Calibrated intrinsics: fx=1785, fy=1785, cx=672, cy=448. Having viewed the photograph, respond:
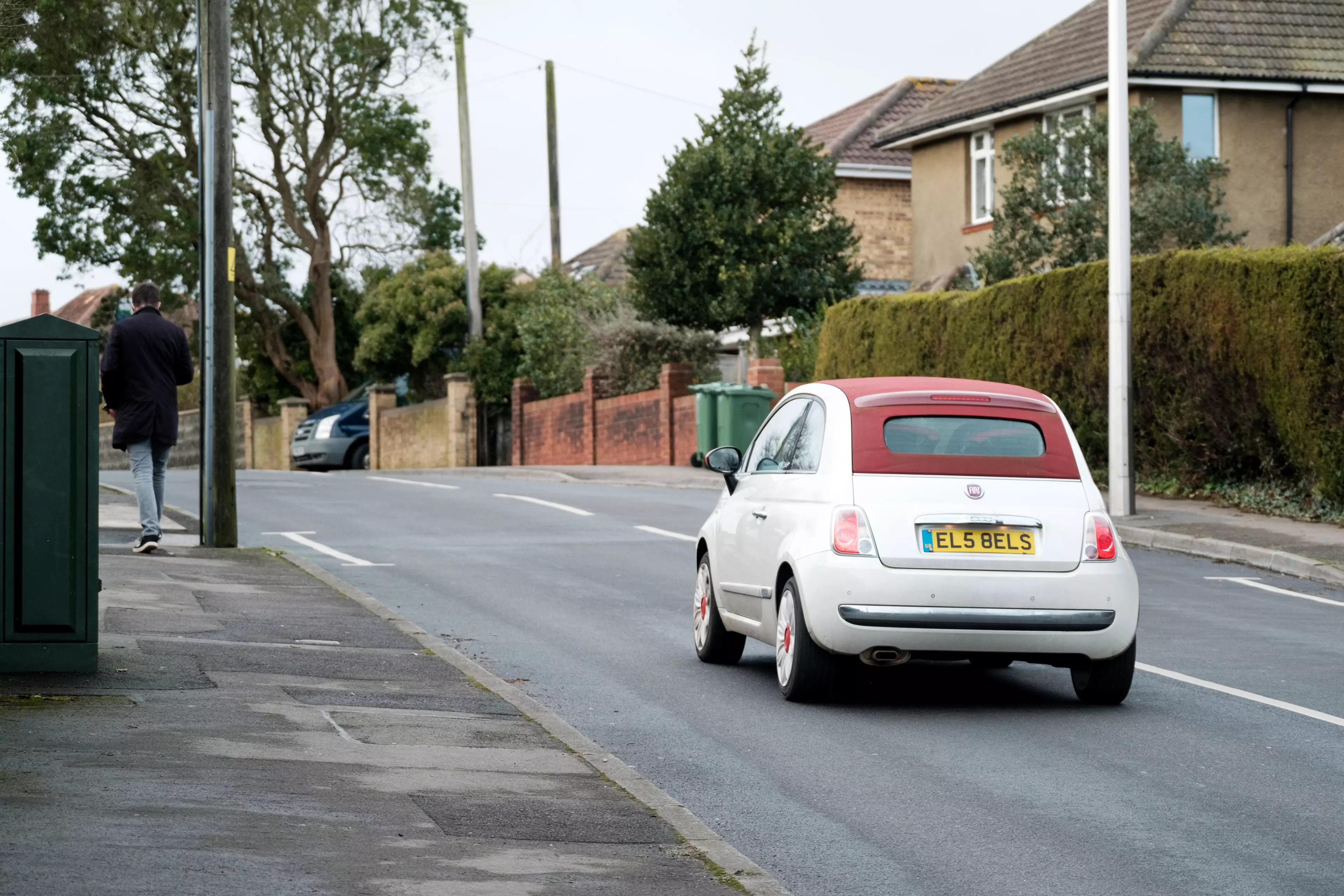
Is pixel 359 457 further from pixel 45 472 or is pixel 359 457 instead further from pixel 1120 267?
pixel 45 472

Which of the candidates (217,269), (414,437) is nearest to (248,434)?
(414,437)

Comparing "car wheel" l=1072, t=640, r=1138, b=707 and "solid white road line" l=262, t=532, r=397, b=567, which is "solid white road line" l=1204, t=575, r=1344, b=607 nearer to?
"car wheel" l=1072, t=640, r=1138, b=707

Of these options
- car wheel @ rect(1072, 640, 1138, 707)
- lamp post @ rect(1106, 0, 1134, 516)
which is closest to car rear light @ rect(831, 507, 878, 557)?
car wheel @ rect(1072, 640, 1138, 707)

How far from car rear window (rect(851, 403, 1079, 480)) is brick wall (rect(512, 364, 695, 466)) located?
2277 cm

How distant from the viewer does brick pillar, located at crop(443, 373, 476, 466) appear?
43562 mm

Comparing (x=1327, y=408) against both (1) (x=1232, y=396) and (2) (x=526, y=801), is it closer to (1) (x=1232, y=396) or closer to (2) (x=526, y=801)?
(1) (x=1232, y=396)

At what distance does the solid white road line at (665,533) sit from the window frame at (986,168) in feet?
54.9

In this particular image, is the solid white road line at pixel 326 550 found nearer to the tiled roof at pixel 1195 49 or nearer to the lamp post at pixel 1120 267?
the lamp post at pixel 1120 267

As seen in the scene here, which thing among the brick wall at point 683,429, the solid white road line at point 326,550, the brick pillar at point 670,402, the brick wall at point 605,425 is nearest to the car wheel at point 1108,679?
the solid white road line at point 326,550

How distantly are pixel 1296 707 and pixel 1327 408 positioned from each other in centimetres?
912

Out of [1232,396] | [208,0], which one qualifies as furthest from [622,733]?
[1232,396]

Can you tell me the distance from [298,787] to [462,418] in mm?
37953

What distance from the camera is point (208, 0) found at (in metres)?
14.7

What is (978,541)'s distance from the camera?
8281 millimetres
